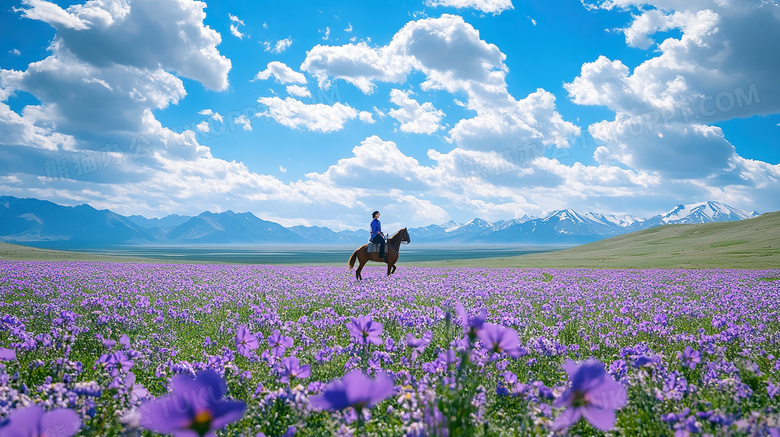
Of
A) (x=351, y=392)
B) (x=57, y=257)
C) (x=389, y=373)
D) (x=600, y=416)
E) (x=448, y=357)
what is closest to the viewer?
(x=351, y=392)

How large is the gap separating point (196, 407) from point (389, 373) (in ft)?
11.4

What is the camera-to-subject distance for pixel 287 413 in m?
4.14

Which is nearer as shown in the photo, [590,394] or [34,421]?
[34,421]

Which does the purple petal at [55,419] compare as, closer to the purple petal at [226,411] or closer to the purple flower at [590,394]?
the purple petal at [226,411]

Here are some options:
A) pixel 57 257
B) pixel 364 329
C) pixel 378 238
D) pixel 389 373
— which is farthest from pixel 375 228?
pixel 57 257

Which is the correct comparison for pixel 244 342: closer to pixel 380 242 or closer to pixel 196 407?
pixel 196 407

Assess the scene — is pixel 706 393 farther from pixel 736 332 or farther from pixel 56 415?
pixel 56 415

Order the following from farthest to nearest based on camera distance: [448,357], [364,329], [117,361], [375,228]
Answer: [375,228]
[117,361]
[364,329]
[448,357]

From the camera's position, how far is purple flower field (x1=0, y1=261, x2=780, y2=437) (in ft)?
6.51

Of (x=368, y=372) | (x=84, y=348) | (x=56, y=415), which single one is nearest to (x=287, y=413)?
(x=368, y=372)

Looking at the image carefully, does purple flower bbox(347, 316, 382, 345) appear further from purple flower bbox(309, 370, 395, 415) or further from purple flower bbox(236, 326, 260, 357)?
purple flower bbox(309, 370, 395, 415)

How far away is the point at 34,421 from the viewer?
1.61 m

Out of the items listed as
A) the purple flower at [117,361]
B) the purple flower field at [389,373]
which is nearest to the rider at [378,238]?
the purple flower field at [389,373]

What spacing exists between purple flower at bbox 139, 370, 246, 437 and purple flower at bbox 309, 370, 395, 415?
0.34m
